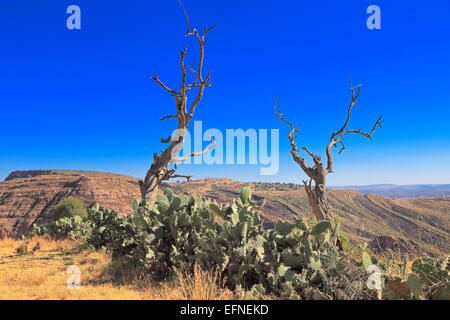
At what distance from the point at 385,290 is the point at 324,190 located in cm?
639

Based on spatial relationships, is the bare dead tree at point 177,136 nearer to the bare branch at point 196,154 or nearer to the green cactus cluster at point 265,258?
the bare branch at point 196,154

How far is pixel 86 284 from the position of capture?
440 cm

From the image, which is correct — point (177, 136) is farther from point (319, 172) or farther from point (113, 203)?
point (113, 203)

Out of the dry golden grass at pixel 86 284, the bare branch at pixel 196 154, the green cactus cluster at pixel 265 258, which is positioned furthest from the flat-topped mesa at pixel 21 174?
the green cactus cluster at pixel 265 258

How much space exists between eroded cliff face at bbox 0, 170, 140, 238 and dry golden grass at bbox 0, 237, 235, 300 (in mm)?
44536

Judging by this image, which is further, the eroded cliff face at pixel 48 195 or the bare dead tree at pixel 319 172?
the eroded cliff face at pixel 48 195

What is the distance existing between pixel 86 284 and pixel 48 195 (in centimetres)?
6926

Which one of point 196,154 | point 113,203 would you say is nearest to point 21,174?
point 113,203

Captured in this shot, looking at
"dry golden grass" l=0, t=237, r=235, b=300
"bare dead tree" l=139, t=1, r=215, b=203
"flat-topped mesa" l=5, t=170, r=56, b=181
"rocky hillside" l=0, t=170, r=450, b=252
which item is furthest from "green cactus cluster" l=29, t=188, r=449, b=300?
"flat-topped mesa" l=5, t=170, r=56, b=181

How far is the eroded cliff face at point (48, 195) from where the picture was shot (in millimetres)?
52397

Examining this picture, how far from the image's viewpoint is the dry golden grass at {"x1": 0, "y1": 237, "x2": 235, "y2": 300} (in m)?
3.10

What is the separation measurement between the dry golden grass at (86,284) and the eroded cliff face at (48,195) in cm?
4454

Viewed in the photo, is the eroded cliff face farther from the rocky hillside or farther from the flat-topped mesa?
the flat-topped mesa
